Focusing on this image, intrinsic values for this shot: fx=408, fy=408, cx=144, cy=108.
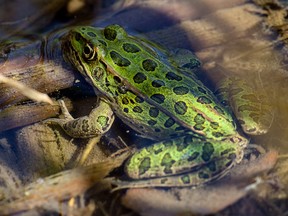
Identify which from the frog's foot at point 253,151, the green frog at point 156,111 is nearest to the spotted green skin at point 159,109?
the green frog at point 156,111

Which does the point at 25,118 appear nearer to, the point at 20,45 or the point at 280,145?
the point at 20,45

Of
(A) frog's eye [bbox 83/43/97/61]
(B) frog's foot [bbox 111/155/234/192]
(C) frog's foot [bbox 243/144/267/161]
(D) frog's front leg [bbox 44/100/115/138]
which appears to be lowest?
(C) frog's foot [bbox 243/144/267/161]

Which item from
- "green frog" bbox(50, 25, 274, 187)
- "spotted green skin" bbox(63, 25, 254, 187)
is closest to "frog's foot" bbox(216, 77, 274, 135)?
"green frog" bbox(50, 25, 274, 187)

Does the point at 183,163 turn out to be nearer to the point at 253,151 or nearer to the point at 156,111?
the point at 156,111

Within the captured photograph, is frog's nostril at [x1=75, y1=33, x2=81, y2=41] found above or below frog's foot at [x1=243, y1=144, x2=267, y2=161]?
above

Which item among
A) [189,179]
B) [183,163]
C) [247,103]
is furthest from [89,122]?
[247,103]

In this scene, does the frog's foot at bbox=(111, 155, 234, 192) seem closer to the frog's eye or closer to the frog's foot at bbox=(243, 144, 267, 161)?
the frog's foot at bbox=(243, 144, 267, 161)
